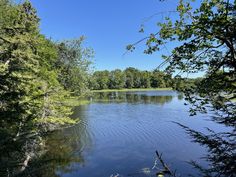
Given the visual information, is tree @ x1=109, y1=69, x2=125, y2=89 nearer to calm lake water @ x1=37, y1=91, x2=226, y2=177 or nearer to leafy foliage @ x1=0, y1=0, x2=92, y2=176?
leafy foliage @ x1=0, y1=0, x2=92, y2=176

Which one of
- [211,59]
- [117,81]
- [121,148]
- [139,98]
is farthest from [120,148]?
[117,81]

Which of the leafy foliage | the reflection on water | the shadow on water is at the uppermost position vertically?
the leafy foliage

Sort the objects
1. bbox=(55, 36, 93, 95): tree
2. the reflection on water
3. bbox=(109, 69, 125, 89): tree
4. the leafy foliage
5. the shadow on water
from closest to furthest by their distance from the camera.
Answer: the leafy foliage < the shadow on water < bbox=(55, 36, 93, 95): tree < the reflection on water < bbox=(109, 69, 125, 89): tree

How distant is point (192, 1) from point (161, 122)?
21.8m

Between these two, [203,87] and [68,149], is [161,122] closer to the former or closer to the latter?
[68,149]

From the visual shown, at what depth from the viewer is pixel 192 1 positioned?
189 inches

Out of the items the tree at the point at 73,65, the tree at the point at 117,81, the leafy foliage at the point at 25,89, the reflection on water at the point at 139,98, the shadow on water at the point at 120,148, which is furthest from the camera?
the tree at the point at 117,81

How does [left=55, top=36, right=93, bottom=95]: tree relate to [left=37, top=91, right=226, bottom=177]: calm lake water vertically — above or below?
above

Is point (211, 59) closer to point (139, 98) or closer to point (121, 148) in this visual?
point (121, 148)

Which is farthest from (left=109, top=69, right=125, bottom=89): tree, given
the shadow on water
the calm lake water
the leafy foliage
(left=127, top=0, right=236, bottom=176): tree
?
(left=127, top=0, right=236, bottom=176): tree

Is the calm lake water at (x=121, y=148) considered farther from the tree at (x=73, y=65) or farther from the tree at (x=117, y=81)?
the tree at (x=117, y=81)

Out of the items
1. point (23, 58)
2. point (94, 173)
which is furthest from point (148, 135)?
point (23, 58)

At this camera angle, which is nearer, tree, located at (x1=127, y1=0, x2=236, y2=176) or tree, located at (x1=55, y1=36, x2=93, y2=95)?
tree, located at (x1=127, y1=0, x2=236, y2=176)

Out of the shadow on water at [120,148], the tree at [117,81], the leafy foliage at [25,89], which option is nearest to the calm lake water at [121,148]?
the shadow on water at [120,148]
